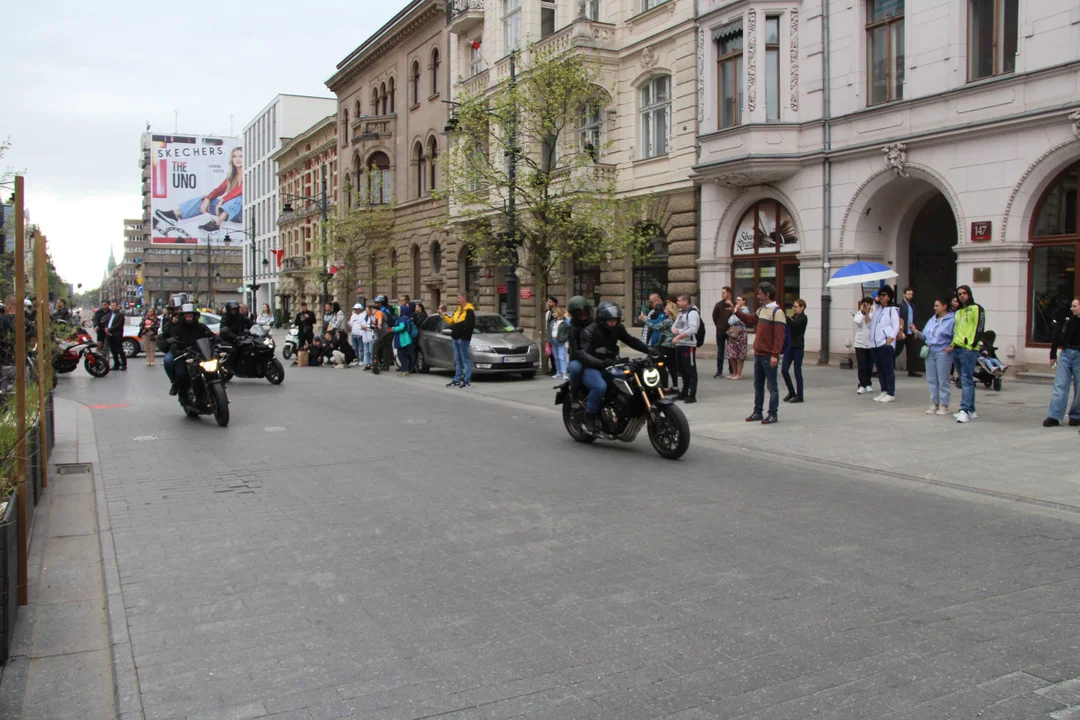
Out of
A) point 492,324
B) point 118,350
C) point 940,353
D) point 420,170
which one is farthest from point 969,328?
point 420,170

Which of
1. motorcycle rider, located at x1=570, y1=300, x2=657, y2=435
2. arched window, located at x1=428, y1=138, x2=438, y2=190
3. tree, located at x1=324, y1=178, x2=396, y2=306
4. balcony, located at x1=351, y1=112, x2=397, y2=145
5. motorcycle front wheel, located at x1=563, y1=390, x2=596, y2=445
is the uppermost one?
balcony, located at x1=351, y1=112, x2=397, y2=145

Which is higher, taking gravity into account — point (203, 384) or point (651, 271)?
point (651, 271)

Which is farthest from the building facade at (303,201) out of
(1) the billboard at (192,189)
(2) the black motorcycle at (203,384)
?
(2) the black motorcycle at (203,384)

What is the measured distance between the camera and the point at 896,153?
18516mm

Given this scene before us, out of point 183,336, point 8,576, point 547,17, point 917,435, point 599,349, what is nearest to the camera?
point 8,576

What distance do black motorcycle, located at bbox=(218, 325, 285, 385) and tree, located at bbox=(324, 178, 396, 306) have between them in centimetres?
2212

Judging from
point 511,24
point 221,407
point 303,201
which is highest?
point 511,24

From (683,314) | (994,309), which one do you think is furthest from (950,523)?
(994,309)

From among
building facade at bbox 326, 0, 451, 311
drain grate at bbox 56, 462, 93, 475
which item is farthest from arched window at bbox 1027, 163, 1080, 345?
building facade at bbox 326, 0, 451, 311

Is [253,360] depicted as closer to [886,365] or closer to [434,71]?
[886,365]

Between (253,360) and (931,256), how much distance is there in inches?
569

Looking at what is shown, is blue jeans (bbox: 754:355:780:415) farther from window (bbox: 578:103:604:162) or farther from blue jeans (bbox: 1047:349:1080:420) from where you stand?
window (bbox: 578:103:604:162)

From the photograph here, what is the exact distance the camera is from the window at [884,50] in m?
18.9

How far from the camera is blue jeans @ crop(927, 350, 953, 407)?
12141 millimetres
